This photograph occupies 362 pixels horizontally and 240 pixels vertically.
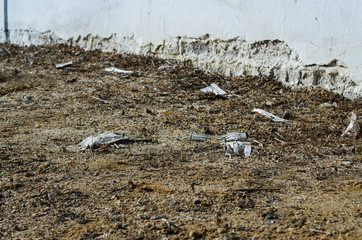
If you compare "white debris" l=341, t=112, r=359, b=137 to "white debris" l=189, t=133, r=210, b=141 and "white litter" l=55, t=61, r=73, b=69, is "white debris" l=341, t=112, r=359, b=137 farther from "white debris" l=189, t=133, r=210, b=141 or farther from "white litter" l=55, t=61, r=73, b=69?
"white litter" l=55, t=61, r=73, b=69

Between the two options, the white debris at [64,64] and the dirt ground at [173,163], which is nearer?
the dirt ground at [173,163]

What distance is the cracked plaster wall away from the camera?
4.04m

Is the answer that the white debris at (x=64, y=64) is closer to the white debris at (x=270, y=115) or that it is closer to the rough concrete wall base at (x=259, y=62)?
the rough concrete wall base at (x=259, y=62)

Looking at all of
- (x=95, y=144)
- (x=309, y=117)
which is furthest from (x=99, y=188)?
(x=309, y=117)

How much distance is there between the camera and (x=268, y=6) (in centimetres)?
448

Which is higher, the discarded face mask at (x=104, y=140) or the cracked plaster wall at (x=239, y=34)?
the cracked plaster wall at (x=239, y=34)

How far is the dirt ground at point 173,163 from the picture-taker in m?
2.03

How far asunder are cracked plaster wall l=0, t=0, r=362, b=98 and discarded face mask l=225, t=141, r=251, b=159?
1595mm

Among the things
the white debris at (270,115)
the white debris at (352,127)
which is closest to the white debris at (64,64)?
the white debris at (270,115)

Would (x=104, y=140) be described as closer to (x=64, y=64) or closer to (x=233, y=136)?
(x=233, y=136)

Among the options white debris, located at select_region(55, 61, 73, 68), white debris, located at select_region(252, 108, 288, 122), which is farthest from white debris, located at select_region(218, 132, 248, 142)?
white debris, located at select_region(55, 61, 73, 68)

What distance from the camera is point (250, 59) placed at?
482 cm

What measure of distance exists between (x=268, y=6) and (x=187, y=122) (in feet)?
5.68

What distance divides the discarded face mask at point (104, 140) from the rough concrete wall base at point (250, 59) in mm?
2040
